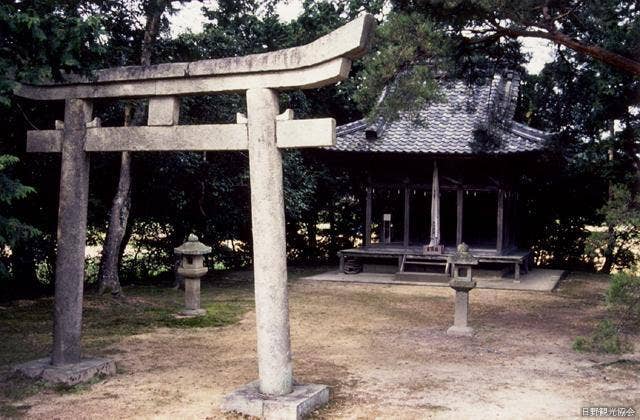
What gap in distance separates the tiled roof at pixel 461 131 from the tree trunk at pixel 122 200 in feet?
17.2

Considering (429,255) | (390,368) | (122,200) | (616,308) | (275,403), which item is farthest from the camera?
(429,255)

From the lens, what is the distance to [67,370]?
7070 mm

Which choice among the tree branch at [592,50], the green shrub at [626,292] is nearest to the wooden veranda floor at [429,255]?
the tree branch at [592,50]

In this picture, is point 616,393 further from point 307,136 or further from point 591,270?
point 591,270

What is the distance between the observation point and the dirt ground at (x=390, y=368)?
641cm

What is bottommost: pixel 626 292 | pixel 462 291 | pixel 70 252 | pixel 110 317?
pixel 110 317

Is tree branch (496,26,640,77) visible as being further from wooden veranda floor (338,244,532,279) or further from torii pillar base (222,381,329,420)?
wooden veranda floor (338,244,532,279)

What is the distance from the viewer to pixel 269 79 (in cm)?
616

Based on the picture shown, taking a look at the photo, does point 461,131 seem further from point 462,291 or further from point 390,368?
point 390,368

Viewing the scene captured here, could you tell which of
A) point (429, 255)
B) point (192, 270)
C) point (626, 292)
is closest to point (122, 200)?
point (192, 270)

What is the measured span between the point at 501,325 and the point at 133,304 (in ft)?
22.3

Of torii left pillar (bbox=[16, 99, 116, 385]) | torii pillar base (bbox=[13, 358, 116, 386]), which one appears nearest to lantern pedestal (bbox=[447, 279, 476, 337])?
torii pillar base (bbox=[13, 358, 116, 386])

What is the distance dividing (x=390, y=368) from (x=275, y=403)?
8.17 ft

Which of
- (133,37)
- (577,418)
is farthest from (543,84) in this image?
(577,418)
